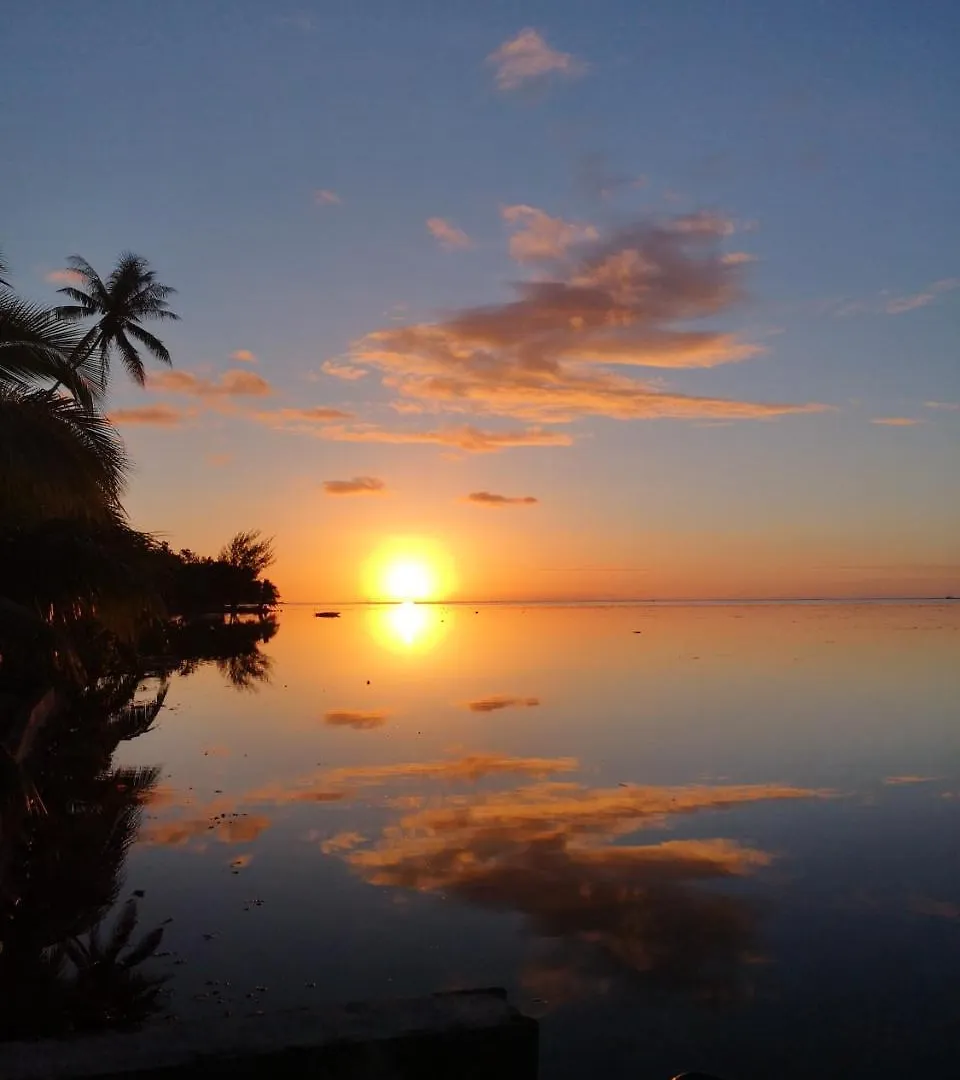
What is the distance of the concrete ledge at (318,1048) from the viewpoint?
16.7 feet

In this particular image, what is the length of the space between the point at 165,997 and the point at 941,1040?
220 inches

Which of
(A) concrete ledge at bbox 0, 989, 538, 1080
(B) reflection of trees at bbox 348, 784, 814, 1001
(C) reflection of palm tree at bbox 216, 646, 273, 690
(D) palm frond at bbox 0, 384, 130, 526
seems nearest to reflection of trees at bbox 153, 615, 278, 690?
(C) reflection of palm tree at bbox 216, 646, 273, 690

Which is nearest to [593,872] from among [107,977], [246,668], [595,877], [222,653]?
[595,877]

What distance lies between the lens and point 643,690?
105ft

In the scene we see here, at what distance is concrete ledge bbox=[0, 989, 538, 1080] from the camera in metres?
5.09

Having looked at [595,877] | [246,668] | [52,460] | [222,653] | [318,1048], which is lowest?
[595,877]

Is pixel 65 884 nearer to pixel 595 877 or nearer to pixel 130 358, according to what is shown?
pixel 595 877

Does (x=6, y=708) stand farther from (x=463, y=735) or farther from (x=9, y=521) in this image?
(x=463, y=735)

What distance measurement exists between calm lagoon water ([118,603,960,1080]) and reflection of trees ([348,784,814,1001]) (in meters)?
0.05

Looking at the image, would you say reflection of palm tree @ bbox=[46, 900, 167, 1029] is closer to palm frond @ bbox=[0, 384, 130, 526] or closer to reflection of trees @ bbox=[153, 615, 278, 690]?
palm frond @ bbox=[0, 384, 130, 526]

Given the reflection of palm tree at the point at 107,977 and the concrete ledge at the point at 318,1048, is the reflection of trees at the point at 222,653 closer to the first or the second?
the reflection of palm tree at the point at 107,977

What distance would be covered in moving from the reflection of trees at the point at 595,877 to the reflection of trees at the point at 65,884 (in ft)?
9.94

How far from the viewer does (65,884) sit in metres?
10.8

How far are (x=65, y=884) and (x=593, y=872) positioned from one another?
5773mm
